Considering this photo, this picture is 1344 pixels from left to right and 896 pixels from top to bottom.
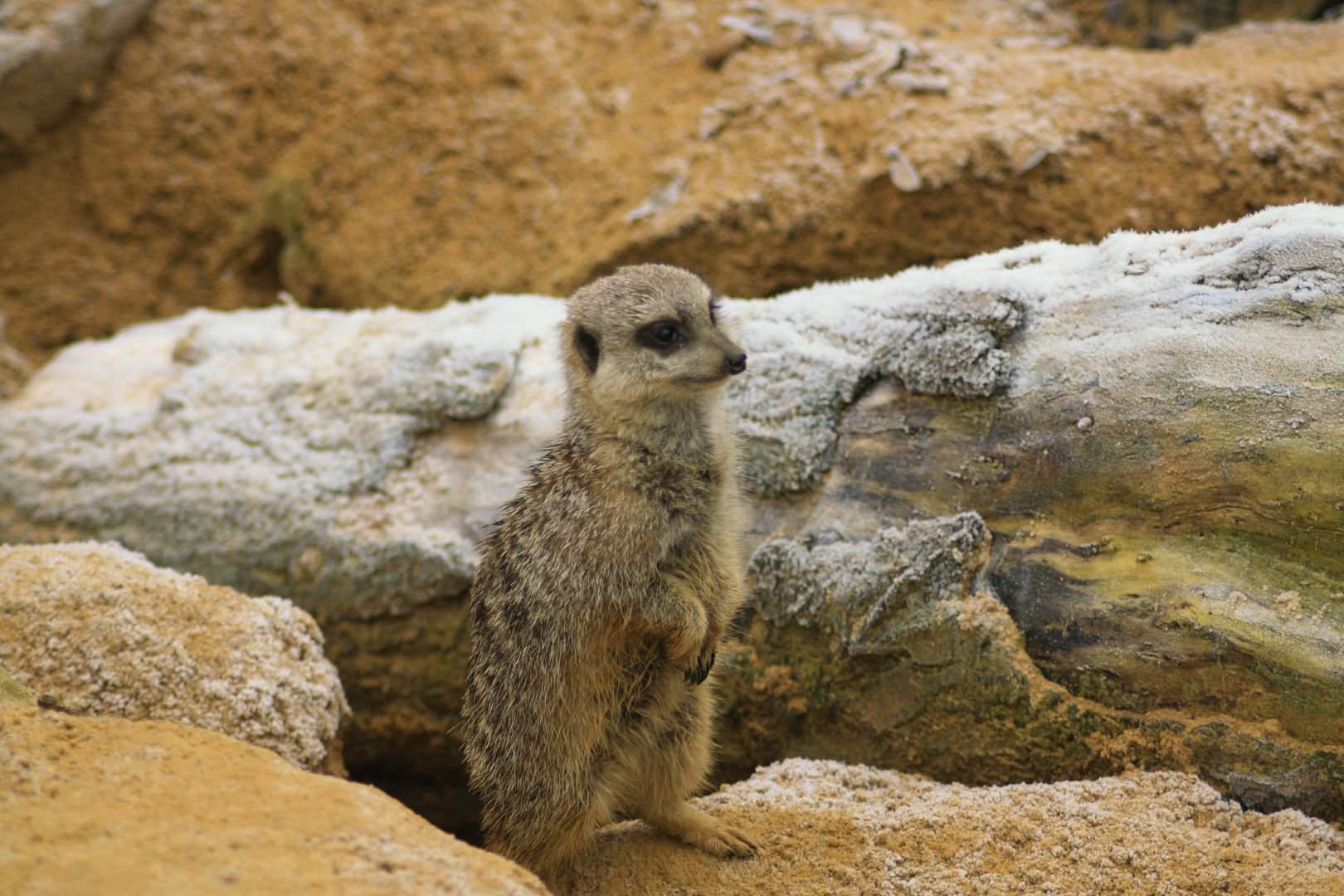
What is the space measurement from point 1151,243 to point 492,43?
3878 mm

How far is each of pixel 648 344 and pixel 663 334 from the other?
5cm

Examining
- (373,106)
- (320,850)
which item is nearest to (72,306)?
(373,106)

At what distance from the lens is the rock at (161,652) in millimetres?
2520

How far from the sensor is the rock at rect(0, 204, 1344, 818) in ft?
7.70

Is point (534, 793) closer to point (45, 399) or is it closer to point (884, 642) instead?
point (884, 642)

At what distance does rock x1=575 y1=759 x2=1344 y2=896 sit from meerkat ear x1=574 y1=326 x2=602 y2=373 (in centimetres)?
135

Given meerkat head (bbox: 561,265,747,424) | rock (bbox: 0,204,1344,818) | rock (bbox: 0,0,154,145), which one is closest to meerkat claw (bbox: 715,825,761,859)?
rock (bbox: 0,204,1344,818)

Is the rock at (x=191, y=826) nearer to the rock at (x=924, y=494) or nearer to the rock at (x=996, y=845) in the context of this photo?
the rock at (x=996, y=845)

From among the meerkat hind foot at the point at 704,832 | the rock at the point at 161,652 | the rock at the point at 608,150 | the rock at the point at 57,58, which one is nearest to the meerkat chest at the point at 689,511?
the meerkat hind foot at the point at 704,832

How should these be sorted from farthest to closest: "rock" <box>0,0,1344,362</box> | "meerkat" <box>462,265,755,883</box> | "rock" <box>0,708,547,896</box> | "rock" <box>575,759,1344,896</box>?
"rock" <box>0,0,1344,362</box> → "meerkat" <box>462,265,755,883</box> → "rock" <box>575,759,1344,896</box> → "rock" <box>0,708,547,896</box>

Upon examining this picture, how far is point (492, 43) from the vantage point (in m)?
5.31

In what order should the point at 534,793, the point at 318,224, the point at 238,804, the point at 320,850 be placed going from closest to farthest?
1. the point at 320,850
2. the point at 238,804
3. the point at 534,793
4. the point at 318,224

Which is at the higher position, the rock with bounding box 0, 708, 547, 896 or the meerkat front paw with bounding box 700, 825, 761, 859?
the rock with bounding box 0, 708, 547, 896

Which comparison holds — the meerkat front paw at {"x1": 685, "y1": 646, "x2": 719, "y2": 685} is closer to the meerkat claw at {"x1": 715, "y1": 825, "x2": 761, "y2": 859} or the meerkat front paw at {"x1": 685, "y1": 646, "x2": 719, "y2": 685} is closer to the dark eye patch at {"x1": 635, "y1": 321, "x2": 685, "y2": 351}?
the meerkat claw at {"x1": 715, "y1": 825, "x2": 761, "y2": 859}
